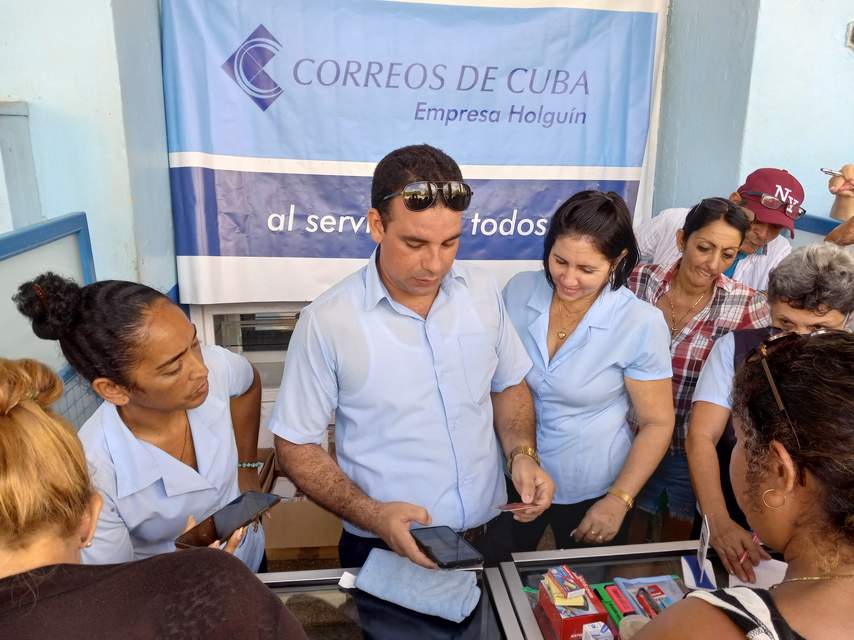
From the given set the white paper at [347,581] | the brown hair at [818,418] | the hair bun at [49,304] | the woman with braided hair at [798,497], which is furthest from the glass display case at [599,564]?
the hair bun at [49,304]

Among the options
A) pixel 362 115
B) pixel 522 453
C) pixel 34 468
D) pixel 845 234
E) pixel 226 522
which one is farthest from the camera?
pixel 362 115

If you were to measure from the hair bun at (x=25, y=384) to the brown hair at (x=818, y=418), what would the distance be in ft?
3.17

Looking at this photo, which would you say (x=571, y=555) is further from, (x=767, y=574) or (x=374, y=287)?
(x=374, y=287)

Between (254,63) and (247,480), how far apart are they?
1.87m

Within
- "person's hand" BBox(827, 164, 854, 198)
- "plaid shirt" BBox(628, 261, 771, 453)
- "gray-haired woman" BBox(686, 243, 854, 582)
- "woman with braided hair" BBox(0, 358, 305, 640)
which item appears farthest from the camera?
"person's hand" BBox(827, 164, 854, 198)

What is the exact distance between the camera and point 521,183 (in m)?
3.09

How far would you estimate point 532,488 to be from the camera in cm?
144

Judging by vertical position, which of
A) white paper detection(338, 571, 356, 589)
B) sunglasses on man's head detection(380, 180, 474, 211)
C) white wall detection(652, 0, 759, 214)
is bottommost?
white paper detection(338, 571, 356, 589)

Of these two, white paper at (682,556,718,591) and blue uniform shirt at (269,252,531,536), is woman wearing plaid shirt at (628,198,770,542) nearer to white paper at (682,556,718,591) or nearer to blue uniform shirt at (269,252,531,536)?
white paper at (682,556,718,591)

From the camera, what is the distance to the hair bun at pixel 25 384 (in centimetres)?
71

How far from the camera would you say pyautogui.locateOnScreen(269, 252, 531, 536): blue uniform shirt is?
141cm

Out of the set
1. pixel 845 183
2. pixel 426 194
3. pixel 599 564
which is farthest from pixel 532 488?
pixel 845 183

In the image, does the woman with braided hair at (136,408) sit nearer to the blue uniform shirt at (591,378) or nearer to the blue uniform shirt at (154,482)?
the blue uniform shirt at (154,482)

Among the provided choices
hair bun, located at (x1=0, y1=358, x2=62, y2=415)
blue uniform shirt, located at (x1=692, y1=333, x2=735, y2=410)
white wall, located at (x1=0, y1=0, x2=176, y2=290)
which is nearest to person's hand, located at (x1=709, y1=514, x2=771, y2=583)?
blue uniform shirt, located at (x1=692, y1=333, x2=735, y2=410)
